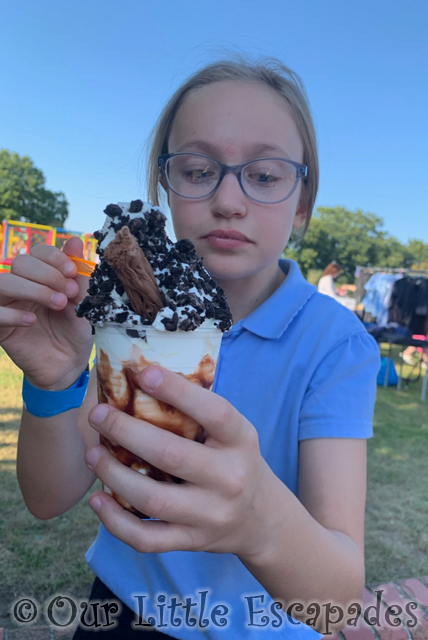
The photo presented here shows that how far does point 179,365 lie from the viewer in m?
0.86

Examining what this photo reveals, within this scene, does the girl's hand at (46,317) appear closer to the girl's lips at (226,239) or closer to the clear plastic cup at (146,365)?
the clear plastic cup at (146,365)

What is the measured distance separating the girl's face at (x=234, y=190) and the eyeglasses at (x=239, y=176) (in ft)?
0.07

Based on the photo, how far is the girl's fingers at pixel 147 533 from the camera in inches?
28.9

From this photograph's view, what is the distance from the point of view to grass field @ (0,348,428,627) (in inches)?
97.6

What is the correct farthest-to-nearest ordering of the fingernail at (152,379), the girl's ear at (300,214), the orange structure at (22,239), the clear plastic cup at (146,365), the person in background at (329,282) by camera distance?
the orange structure at (22,239), the person in background at (329,282), the girl's ear at (300,214), the clear plastic cup at (146,365), the fingernail at (152,379)

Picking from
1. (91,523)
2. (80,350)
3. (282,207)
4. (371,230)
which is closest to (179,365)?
(80,350)

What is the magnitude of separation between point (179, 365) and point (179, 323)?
0.10 meters

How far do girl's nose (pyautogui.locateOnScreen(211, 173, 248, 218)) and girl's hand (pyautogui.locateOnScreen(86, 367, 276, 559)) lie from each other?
68cm

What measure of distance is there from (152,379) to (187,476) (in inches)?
6.8

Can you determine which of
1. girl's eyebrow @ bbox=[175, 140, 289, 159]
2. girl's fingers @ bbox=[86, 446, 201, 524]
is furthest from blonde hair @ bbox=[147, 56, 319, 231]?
girl's fingers @ bbox=[86, 446, 201, 524]

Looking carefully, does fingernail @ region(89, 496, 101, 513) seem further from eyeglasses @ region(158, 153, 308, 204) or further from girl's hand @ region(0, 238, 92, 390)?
eyeglasses @ region(158, 153, 308, 204)

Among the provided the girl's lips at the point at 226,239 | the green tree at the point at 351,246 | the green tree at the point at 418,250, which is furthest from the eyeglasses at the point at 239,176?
the green tree at the point at 418,250

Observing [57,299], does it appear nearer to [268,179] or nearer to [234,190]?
[234,190]

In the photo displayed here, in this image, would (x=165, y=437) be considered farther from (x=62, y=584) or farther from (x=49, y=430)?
(x=62, y=584)
